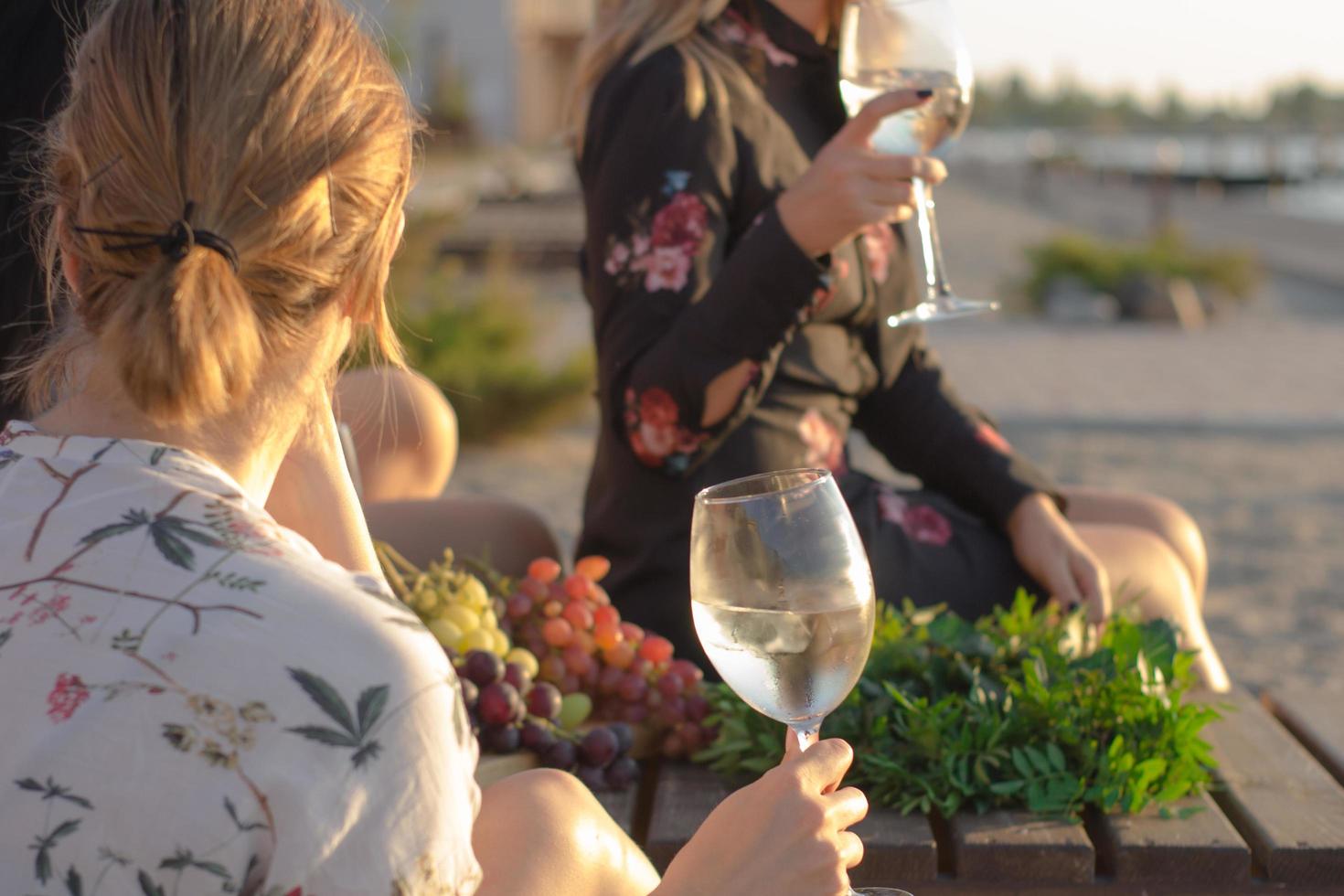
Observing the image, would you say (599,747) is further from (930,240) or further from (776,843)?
(930,240)

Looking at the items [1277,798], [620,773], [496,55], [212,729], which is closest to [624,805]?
[620,773]

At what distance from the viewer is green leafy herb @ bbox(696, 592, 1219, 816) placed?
72.0 inches

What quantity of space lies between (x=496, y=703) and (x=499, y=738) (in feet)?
0.18

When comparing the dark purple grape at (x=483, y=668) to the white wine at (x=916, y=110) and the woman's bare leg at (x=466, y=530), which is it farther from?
the white wine at (x=916, y=110)

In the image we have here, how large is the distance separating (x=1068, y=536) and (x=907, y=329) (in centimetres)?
51

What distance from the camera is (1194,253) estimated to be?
Result: 14.6 metres

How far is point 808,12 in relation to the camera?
8.80 ft

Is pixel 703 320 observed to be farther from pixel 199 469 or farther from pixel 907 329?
pixel 199 469

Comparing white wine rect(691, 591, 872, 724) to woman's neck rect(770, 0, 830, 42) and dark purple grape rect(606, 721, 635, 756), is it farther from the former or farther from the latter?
woman's neck rect(770, 0, 830, 42)

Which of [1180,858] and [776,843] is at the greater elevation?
[776,843]

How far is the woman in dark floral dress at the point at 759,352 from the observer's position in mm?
2311

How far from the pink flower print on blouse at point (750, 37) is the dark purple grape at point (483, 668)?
1277mm

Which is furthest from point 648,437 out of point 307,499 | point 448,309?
point 448,309

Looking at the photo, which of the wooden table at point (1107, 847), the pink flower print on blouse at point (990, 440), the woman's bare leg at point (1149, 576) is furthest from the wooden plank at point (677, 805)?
the pink flower print on blouse at point (990, 440)
